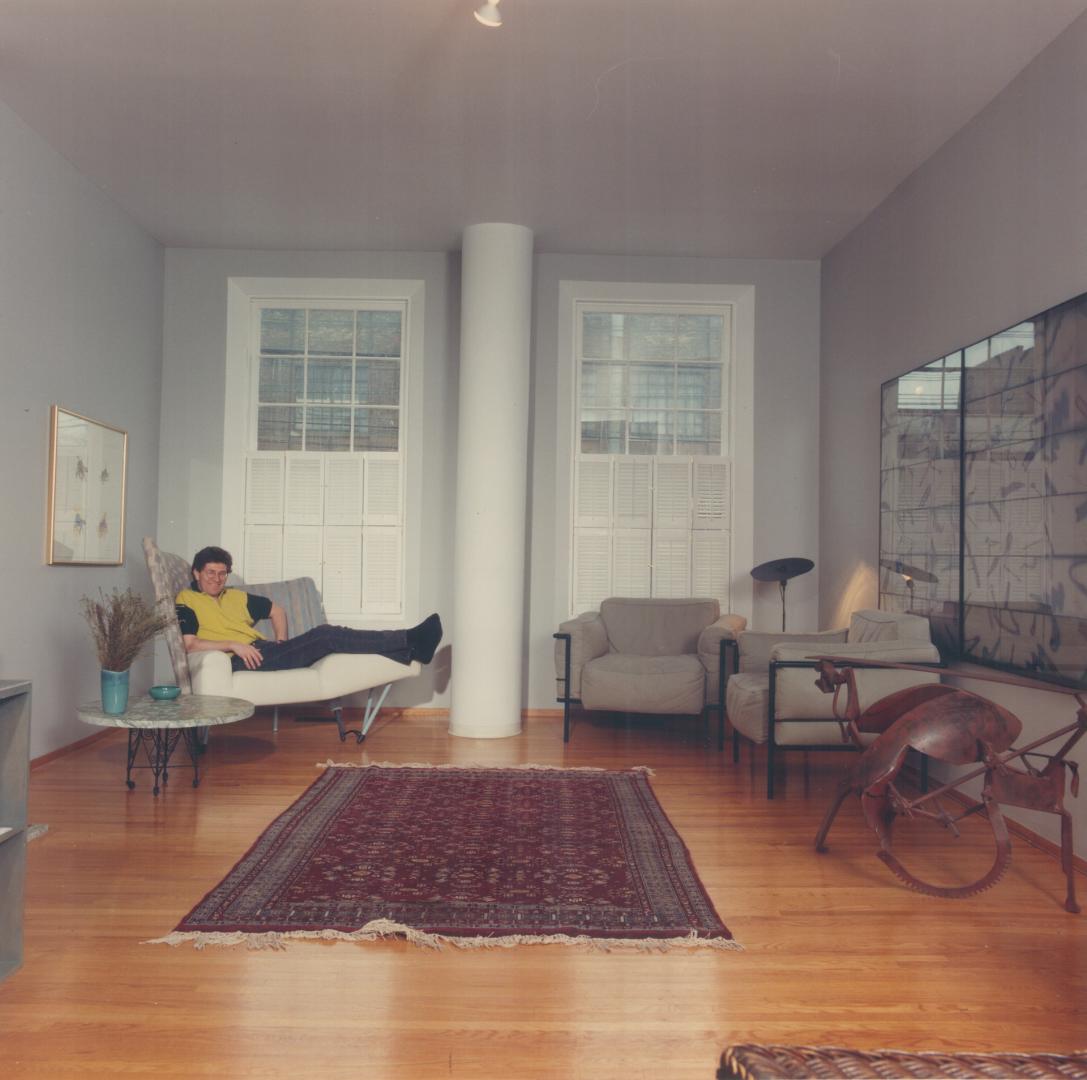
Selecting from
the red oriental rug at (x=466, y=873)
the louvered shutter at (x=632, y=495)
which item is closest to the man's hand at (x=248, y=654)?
the red oriental rug at (x=466, y=873)

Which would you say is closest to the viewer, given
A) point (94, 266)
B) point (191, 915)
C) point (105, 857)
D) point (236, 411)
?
point (191, 915)

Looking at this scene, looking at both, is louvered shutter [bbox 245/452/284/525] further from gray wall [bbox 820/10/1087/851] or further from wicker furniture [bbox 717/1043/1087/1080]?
wicker furniture [bbox 717/1043/1087/1080]

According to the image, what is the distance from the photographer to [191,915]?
2.81 meters

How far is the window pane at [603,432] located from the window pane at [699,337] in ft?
1.95

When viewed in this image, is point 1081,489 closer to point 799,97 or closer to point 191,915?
point 799,97

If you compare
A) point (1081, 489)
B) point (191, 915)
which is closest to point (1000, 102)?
point (1081, 489)

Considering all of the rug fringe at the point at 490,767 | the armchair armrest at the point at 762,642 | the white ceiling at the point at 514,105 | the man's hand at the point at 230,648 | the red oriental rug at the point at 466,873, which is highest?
the white ceiling at the point at 514,105

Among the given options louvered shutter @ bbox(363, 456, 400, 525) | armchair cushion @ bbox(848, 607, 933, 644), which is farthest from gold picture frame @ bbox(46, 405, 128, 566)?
armchair cushion @ bbox(848, 607, 933, 644)

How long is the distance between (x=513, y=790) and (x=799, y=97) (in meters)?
3.17

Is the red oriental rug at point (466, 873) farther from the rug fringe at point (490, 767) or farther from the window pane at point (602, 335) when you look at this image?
the window pane at point (602, 335)

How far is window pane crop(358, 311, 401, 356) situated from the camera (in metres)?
6.59

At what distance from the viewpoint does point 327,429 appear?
6.59 meters

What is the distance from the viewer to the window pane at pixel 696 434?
659cm

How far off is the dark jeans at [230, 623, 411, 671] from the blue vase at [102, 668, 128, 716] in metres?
0.97
